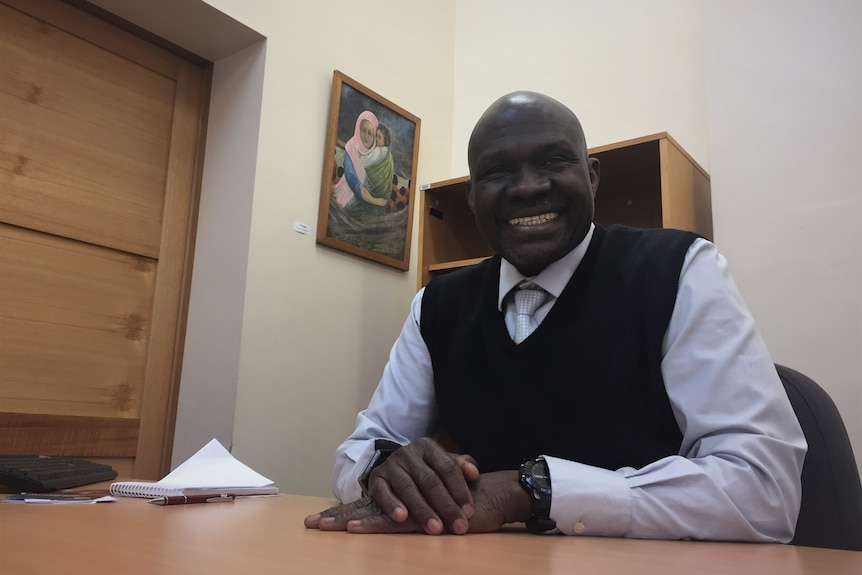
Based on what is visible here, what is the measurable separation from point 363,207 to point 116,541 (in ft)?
6.83

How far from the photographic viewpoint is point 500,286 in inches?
55.4

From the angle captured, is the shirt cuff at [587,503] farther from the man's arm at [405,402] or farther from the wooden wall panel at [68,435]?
the wooden wall panel at [68,435]

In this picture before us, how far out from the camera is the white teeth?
4.35 ft

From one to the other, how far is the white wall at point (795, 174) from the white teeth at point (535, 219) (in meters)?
0.88

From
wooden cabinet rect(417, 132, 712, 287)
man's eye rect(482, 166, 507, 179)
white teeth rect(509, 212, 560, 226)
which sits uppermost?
wooden cabinet rect(417, 132, 712, 287)

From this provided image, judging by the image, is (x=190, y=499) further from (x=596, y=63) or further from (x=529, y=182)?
(x=596, y=63)

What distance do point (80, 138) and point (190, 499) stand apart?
150 centimetres

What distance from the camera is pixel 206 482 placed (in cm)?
118

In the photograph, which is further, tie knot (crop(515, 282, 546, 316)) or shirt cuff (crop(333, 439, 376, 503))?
tie knot (crop(515, 282, 546, 316))

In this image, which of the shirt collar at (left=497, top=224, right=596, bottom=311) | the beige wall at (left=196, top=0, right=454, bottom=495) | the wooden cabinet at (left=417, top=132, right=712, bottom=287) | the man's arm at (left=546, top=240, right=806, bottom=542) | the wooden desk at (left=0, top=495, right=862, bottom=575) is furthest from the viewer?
the beige wall at (left=196, top=0, right=454, bottom=495)

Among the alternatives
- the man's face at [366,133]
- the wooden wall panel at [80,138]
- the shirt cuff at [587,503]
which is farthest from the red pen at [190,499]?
the man's face at [366,133]

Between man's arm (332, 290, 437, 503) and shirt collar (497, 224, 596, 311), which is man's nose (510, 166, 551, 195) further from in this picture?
man's arm (332, 290, 437, 503)

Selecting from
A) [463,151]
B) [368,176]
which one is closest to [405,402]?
[368,176]

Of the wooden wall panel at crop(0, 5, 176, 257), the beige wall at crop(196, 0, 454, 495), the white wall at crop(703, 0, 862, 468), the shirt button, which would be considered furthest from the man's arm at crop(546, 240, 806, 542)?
the wooden wall panel at crop(0, 5, 176, 257)
